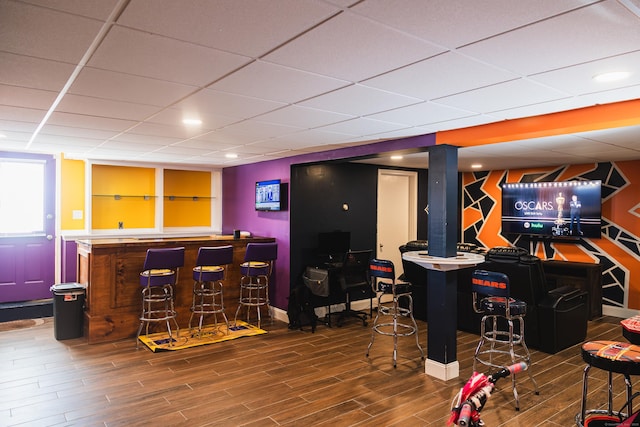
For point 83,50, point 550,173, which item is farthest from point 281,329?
point 550,173

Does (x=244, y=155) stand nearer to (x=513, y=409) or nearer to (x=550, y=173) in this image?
(x=513, y=409)

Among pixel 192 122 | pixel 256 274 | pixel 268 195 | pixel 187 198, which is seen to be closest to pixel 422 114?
pixel 192 122

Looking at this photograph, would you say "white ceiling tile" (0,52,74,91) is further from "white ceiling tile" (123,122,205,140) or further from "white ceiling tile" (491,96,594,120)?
"white ceiling tile" (491,96,594,120)

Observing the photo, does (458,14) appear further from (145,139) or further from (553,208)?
(553,208)

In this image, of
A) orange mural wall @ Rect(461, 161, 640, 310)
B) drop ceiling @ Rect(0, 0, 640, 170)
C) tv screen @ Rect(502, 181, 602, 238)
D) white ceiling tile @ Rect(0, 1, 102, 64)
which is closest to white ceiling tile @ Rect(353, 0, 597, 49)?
drop ceiling @ Rect(0, 0, 640, 170)

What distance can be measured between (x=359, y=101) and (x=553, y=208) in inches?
211

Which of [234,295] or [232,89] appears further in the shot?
[234,295]

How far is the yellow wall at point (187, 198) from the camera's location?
7809 mm

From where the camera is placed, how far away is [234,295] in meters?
6.23

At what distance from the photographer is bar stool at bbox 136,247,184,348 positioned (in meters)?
4.89

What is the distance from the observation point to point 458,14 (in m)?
1.61

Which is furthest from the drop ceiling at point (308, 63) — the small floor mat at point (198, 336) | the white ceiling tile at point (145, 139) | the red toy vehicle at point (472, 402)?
the small floor mat at point (198, 336)

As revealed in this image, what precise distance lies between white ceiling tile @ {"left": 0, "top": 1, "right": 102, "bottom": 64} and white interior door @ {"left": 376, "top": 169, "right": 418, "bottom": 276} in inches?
225

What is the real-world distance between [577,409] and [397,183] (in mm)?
4756
